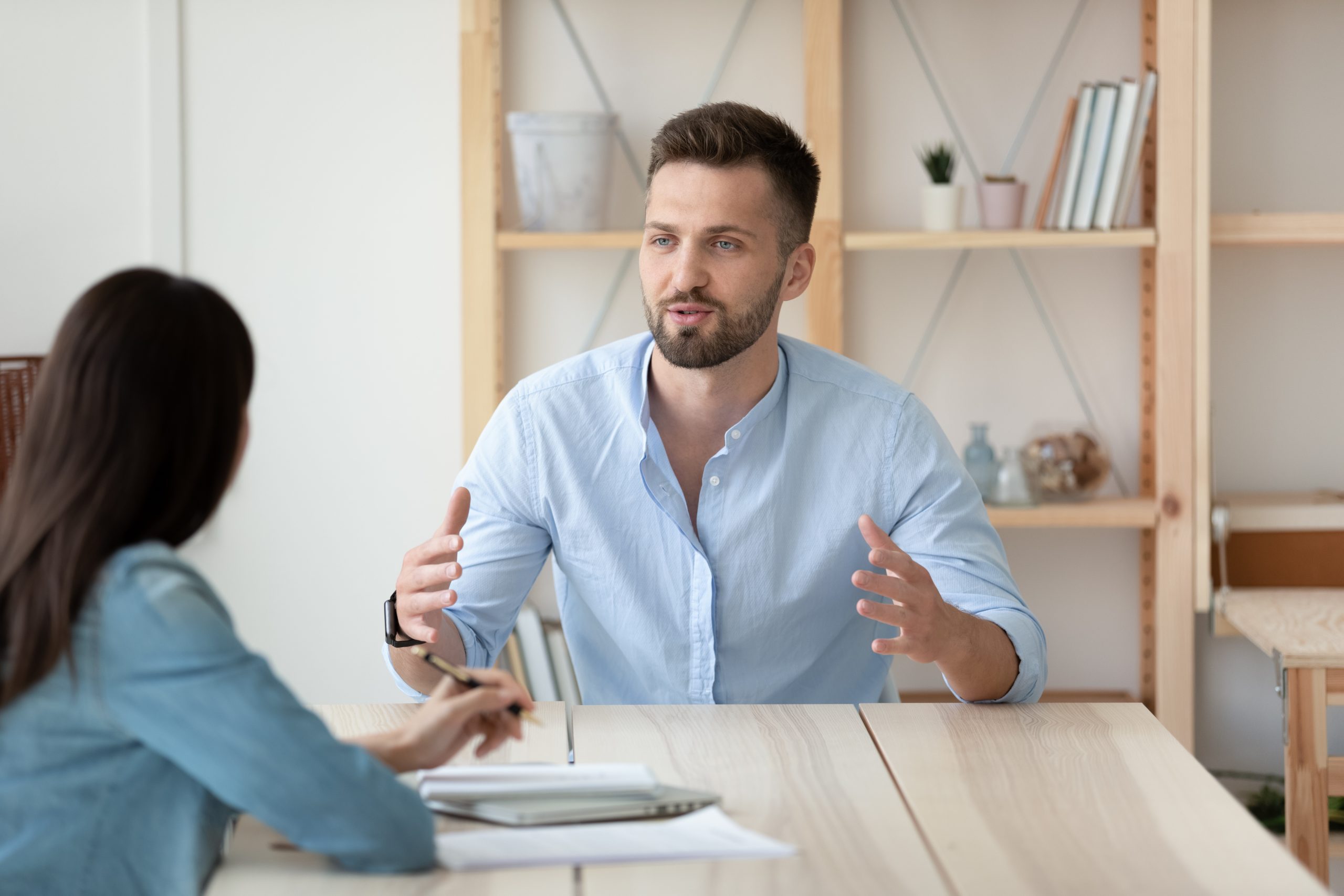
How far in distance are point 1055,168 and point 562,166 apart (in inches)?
38.4

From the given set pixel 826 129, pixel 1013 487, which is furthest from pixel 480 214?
pixel 1013 487

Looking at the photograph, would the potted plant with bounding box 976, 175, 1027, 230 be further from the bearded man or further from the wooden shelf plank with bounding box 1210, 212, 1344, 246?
the bearded man

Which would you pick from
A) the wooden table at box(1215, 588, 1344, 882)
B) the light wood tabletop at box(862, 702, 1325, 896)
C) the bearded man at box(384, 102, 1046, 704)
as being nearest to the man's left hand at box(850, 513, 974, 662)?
the light wood tabletop at box(862, 702, 1325, 896)

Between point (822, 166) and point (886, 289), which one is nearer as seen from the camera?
point (822, 166)

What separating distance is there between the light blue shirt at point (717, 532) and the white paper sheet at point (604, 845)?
665mm

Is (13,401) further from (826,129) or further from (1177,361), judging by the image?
(1177,361)

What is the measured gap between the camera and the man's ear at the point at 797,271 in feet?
6.51

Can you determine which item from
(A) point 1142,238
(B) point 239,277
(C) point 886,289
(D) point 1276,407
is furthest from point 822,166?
(B) point 239,277

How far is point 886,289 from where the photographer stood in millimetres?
2824

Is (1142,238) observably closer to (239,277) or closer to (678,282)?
(678,282)

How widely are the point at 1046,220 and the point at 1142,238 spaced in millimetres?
191

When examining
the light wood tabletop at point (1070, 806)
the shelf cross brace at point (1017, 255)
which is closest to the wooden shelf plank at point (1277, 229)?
the shelf cross brace at point (1017, 255)

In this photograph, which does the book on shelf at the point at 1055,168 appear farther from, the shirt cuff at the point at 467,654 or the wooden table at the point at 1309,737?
the shirt cuff at the point at 467,654

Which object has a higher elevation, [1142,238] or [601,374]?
[1142,238]
